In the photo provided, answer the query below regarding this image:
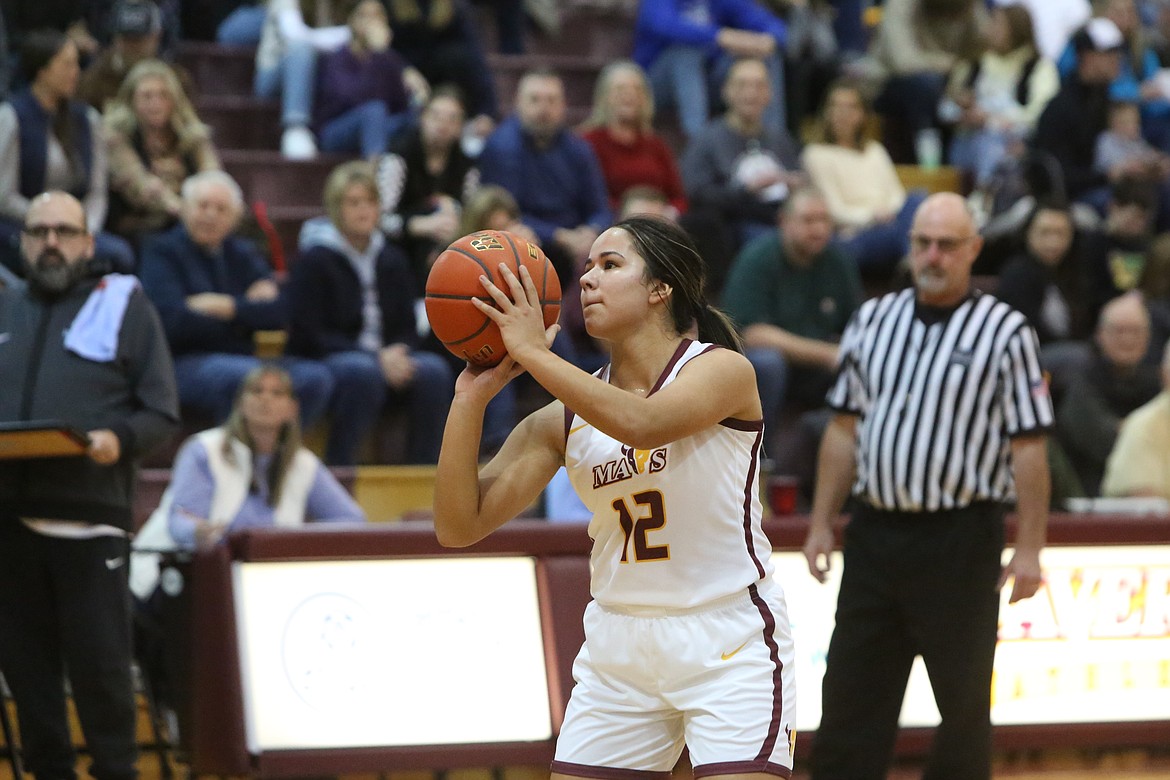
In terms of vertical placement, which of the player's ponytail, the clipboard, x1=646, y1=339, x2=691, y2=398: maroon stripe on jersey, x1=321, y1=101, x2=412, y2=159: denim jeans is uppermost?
x1=321, y1=101, x2=412, y2=159: denim jeans

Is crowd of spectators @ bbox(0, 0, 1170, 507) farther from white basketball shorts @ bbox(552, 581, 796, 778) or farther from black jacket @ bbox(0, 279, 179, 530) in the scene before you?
white basketball shorts @ bbox(552, 581, 796, 778)

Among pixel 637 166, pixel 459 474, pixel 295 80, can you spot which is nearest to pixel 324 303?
pixel 295 80

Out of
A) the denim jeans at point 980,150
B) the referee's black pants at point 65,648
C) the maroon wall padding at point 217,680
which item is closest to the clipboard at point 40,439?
the referee's black pants at point 65,648

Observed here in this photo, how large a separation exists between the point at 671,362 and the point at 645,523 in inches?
15.4

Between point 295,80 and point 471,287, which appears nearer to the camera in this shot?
point 471,287

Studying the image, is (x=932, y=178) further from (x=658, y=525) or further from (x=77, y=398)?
(x=658, y=525)

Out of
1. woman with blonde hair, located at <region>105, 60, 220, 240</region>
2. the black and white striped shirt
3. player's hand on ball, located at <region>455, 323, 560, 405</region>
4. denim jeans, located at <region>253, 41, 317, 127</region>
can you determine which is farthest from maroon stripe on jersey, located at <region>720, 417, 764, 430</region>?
denim jeans, located at <region>253, 41, 317, 127</region>

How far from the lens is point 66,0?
938 cm

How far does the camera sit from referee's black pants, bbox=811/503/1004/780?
5.17 m

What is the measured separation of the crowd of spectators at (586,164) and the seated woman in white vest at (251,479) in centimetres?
72

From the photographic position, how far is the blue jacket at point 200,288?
7.56 metres

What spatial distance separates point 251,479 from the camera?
676 cm

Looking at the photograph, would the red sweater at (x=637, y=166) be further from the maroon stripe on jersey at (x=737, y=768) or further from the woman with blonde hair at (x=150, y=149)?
the maroon stripe on jersey at (x=737, y=768)

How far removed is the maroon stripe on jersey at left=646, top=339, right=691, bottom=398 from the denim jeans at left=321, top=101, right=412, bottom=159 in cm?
613
